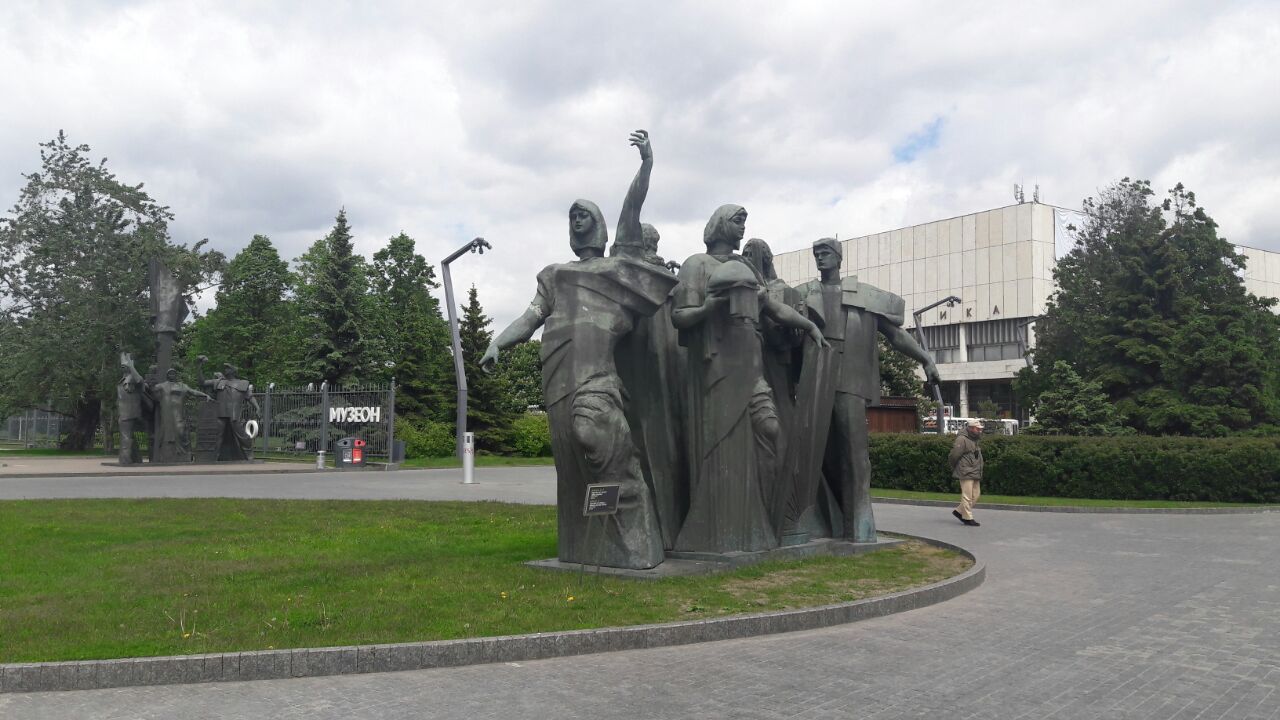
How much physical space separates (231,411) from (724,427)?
2574 cm

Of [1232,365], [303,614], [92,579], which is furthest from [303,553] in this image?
[1232,365]

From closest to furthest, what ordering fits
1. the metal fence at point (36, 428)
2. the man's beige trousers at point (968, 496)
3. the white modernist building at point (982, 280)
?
the man's beige trousers at point (968, 496), the metal fence at point (36, 428), the white modernist building at point (982, 280)

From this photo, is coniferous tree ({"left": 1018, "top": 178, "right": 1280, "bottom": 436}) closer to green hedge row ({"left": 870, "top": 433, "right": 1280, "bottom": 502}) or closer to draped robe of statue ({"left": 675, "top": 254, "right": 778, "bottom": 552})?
green hedge row ({"left": 870, "top": 433, "right": 1280, "bottom": 502})

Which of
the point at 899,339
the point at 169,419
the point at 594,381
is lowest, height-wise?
the point at 169,419

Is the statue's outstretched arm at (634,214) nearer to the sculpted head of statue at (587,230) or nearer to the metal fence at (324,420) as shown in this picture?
the sculpted head of statue at (587,230)

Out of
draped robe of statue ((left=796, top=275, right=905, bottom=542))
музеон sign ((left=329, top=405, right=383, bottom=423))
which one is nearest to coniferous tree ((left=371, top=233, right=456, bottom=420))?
музеон sign ((left=329, top=405, right=383, bottom=423))

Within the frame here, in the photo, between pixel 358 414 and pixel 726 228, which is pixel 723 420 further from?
pixel 358 414

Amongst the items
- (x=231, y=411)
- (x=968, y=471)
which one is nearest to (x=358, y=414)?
(x=231, y=411)

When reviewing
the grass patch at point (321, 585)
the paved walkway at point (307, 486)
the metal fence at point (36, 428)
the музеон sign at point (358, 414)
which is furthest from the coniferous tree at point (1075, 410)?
the metal fence at point (36, 428)

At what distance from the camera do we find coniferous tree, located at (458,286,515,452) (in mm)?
40688

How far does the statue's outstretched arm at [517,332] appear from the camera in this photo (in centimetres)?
912

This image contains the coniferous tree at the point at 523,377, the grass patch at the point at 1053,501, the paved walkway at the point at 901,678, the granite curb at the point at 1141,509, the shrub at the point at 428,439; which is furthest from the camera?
the coniferous tree at the point at 523,377

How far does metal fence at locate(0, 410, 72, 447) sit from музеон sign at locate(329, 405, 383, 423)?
28379mm

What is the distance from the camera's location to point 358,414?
33188mm
